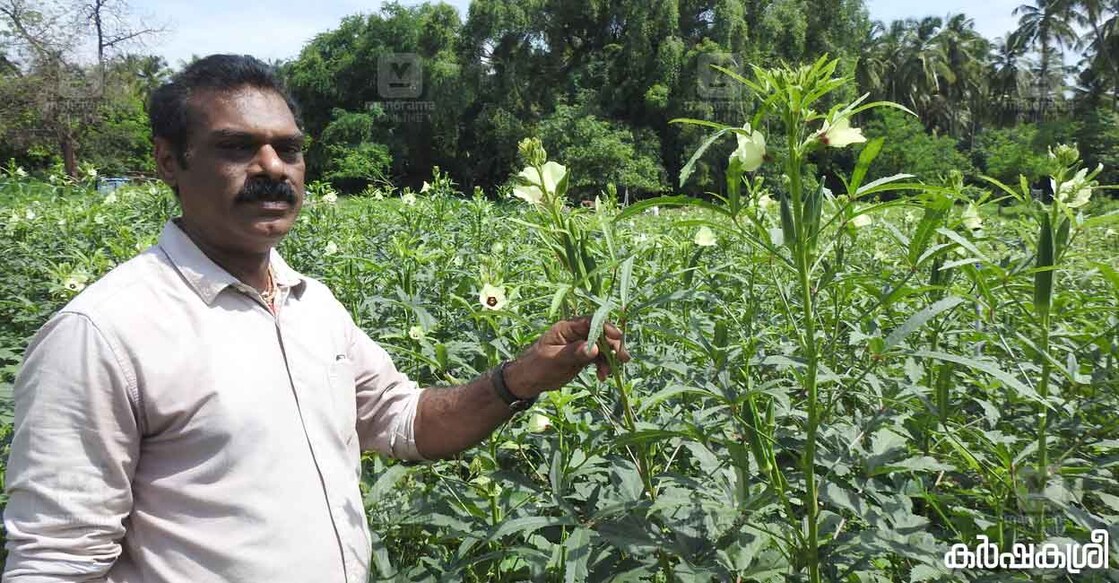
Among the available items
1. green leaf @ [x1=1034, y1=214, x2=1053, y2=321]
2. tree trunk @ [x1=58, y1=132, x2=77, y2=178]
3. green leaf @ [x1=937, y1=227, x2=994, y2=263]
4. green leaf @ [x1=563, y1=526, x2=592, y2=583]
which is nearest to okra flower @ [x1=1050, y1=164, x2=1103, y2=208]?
green leaf @ [x1=1034, y1=214, x2=1053, y2=321]

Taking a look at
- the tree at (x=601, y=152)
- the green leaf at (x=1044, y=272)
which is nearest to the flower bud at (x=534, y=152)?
the green leaf at (x=1044, y=272)

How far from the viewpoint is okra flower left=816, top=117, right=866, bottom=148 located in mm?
1121

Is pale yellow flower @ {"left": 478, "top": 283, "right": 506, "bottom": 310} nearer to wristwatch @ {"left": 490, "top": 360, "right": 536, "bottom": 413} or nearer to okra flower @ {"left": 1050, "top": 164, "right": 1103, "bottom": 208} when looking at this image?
wristwatch @ {"left": 490, "top": 360, "right": 536, "bottom": 413}

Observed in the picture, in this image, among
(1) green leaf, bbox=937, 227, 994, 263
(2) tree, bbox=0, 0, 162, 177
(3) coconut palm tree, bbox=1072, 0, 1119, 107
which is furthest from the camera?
(3) coconut palm tree, bbox=1072, 0, 1119, 107

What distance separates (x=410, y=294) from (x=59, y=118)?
20.9 meters

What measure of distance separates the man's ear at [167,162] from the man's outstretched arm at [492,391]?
2.08 ft

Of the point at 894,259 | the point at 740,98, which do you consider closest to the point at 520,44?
the point at 740,98

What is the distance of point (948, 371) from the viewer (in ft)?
4.50

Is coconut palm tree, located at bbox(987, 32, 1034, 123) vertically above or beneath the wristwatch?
above

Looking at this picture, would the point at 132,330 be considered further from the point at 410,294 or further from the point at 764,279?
the point at 764,279

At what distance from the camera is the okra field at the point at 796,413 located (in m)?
1.13

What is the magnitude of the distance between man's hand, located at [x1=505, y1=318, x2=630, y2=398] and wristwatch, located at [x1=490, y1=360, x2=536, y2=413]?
0.01m

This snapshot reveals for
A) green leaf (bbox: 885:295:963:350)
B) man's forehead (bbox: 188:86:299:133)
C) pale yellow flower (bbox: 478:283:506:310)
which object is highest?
man's forehead (bbox: 188:86:299:133)

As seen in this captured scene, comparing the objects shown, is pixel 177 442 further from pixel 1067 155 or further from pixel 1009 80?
pixel 1009 80
